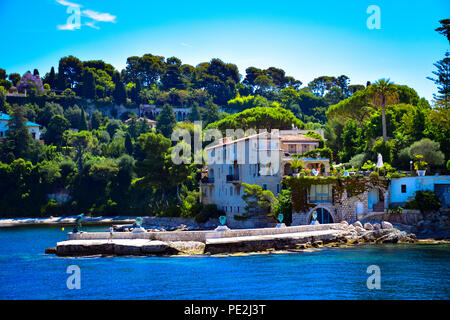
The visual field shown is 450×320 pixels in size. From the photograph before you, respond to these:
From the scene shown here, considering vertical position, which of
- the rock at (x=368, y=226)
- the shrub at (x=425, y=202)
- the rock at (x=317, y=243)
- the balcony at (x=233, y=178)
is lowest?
the rock at (x=317, y=243)

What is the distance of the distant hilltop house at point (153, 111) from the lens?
140500 mm

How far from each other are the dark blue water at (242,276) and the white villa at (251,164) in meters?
14.4

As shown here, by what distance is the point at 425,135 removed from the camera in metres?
58.2

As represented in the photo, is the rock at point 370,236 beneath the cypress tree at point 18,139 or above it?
beneath

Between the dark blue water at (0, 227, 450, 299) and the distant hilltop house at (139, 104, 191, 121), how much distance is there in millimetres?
100653

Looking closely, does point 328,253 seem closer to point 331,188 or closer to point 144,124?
point 331,188

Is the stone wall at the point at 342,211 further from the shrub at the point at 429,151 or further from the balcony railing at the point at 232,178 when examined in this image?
the balcony railing at the point at 232,178

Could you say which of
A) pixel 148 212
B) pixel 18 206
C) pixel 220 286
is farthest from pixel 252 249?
pixel 18 206

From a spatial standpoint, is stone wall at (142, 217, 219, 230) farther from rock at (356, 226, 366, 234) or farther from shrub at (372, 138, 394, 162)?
rock at (356, 226, 366, 234)

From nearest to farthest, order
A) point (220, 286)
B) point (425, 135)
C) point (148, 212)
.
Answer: point (220, 286) → point (425, 135) → point (148, 212)

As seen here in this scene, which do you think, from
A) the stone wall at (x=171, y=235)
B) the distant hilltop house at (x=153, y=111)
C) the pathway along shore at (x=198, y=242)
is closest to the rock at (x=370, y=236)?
the pathway along shore at (x=198, y=242)

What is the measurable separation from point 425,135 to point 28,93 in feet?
309

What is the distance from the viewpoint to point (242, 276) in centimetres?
3144

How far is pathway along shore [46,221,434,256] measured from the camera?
38.3m
